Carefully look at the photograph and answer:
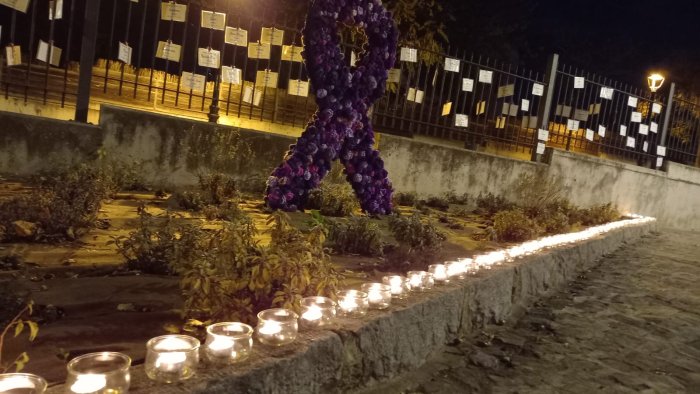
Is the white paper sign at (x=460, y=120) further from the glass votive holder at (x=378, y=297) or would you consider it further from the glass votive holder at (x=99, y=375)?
the glass votive holder at (x=99, y=375)

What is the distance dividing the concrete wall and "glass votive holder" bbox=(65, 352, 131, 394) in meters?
4.88

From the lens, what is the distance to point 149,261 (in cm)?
337

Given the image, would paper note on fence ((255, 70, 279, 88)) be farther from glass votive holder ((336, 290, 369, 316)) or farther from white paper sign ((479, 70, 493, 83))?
glass votive holder ((336, 290, 369, 316))

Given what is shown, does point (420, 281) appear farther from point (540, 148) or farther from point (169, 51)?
point (540, 148)

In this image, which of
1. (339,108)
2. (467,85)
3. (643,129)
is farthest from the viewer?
(643,129)

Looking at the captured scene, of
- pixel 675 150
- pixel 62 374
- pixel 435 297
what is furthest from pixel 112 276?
pixel 675 150

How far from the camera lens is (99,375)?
5.31 feet

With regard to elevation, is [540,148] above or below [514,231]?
above

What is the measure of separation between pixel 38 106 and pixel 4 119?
0.95 meters

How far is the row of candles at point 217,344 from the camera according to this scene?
1.63 metres

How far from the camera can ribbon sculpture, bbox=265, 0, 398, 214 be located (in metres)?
5.85

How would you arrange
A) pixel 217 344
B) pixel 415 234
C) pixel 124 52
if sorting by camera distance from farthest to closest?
pixel 124 52
pixel 415 234
pixel 217 344

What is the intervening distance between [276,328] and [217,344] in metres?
0.31

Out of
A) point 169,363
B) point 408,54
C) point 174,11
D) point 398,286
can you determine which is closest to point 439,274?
point 398,286
